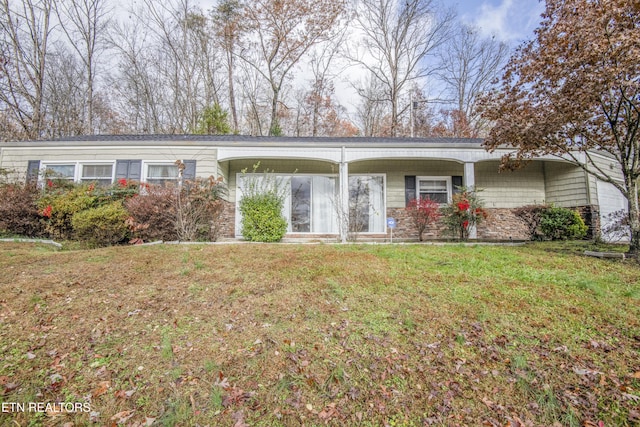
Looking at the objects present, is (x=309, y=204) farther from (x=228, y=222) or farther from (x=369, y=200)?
(x=228, y=222)

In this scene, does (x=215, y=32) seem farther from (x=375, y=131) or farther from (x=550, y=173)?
(x=550, y=173)

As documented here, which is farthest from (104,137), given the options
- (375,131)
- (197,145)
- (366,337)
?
(375,131)

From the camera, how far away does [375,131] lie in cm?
2219

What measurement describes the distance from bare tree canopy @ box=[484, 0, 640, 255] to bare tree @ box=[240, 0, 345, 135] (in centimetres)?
1382

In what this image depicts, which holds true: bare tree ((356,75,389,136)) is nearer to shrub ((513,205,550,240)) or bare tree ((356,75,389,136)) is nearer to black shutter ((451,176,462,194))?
black shutter ((451,176,462,194))

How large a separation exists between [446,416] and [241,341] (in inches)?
64.2

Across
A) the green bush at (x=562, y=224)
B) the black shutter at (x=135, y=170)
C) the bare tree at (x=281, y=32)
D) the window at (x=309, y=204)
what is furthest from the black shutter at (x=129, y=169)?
the green bush at (x=562, y=224)

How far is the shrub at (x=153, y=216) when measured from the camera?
7219 millimetres

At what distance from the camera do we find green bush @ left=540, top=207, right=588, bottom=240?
8672 mm

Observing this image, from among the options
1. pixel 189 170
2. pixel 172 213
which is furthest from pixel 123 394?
pixel 189 170

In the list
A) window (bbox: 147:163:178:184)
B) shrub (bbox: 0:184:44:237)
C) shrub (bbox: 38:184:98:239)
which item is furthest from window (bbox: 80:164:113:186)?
shrub (bbox: 0:184:44:237)

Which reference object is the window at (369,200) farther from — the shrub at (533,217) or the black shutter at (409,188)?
the shrub at (533,217)

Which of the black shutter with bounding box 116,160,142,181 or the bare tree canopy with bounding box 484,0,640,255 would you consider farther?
the black shutter with bounding box 116,160,142,181

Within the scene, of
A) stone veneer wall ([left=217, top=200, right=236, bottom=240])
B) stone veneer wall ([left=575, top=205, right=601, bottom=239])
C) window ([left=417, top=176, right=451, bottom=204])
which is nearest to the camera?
stone veneer wall ([left=575, top=205, right=601, bottom=239])
